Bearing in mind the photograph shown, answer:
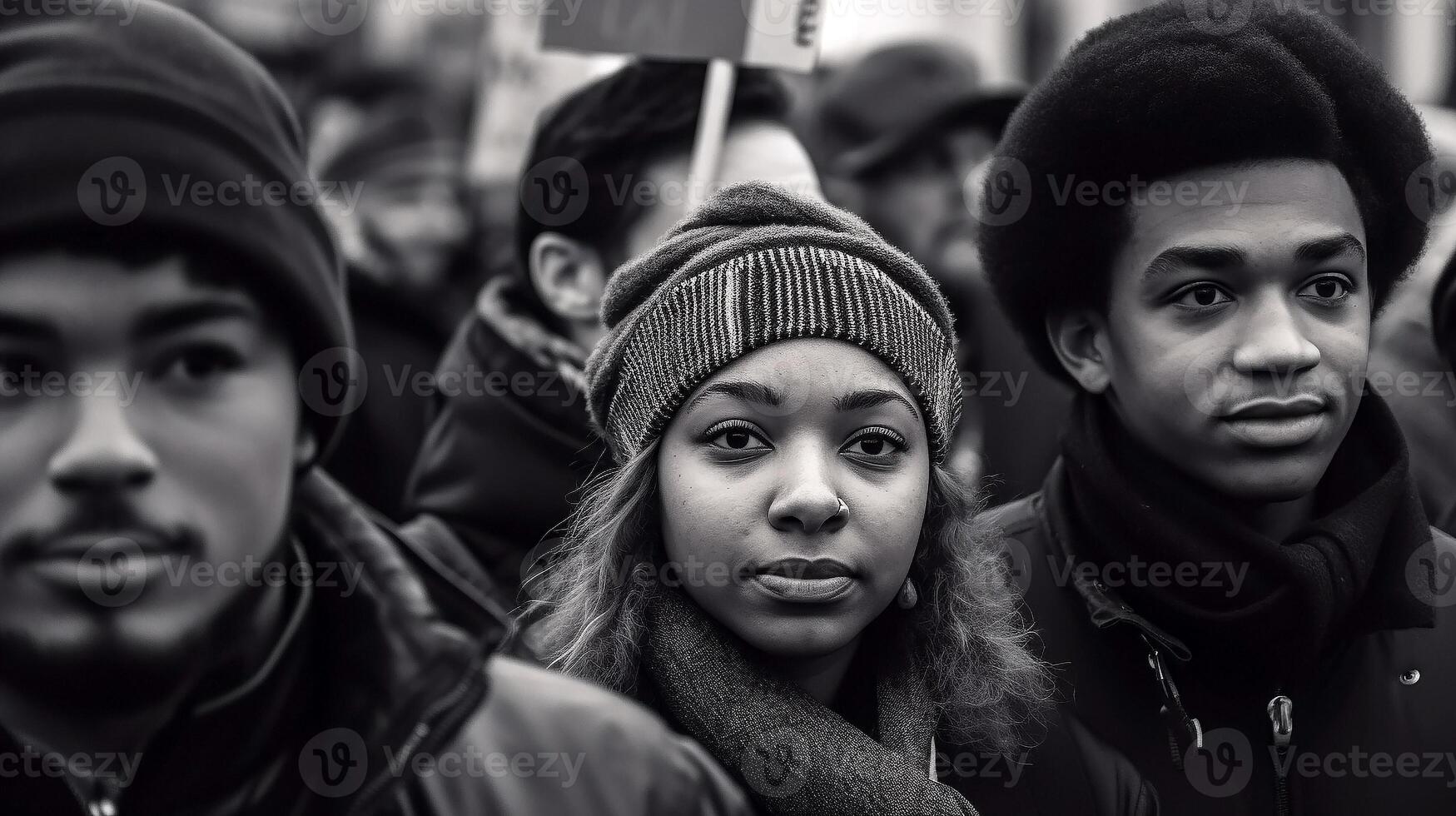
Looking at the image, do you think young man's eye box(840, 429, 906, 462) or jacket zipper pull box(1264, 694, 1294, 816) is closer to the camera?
young man's eye box(840, 429, 906, 462)

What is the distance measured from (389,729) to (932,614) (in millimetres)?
1144

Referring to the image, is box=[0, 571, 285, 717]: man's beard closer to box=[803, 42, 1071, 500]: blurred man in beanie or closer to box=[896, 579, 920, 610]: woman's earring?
box=[896, 579, 920, 610]: woman's earring

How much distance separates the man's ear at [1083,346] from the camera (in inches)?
108

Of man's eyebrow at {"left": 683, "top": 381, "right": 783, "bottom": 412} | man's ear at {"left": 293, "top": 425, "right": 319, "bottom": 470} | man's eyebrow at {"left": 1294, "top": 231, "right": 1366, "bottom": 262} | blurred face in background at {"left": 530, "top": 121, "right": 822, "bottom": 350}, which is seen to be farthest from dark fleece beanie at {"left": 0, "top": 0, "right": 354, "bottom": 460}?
blurred face in background at {"left": 530, "top": 121, "right": 822, "bottom": 350}

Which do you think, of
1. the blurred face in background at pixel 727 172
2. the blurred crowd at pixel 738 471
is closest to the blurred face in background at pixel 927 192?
the blurred crowd at pixel 738 471

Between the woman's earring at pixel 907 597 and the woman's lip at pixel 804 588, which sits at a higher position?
the woman's lip at pixel 804 588

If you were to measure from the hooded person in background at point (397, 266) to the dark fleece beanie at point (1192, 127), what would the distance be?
2.09m

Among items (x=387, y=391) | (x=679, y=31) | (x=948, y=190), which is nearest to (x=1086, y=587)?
(x=679, y=31)

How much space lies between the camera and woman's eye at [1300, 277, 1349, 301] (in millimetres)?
2492

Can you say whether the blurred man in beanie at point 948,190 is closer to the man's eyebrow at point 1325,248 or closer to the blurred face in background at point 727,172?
the blurred face in background at point 727,172

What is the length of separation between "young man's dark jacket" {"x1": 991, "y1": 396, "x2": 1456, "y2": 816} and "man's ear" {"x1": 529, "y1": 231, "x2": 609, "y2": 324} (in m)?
1.33

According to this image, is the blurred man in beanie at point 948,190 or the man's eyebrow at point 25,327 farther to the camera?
the blurred man in beanie at point 948,190

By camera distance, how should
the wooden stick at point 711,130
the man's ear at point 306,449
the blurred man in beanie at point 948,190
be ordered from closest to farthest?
the man's ear at point 306,449
the wooden stick at point 711,130
the blurred man in beanie at point 948,190

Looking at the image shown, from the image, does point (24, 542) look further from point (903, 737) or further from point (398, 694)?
point (903, 737)
